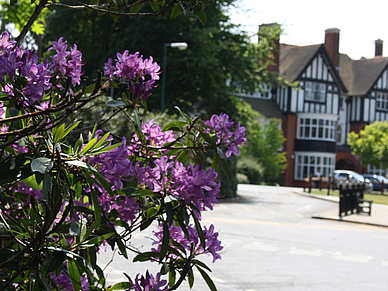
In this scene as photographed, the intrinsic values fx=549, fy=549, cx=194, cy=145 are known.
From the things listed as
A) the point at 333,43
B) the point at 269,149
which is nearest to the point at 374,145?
the point at 269,149

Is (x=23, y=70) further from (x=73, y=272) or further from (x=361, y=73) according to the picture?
(x=361, y=73)

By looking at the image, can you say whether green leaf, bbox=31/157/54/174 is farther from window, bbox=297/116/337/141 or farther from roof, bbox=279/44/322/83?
window, bbox=297/116/337/141

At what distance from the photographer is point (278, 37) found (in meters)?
29.1

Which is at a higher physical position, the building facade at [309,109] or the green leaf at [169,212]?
the building facade at [309,109]

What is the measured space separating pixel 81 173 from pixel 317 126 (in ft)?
171

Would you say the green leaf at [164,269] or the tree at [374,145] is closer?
the green leaf at [164,269]

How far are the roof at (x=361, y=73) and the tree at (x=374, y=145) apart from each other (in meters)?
7.62

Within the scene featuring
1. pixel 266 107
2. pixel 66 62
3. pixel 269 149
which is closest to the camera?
pixel 66 62

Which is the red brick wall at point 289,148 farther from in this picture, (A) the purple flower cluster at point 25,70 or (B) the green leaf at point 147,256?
(A) the purple flower cluster at point 25,70

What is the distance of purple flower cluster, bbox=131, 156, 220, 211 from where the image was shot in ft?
6.73

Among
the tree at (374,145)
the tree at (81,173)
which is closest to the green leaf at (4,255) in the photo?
the tree at (81,173)

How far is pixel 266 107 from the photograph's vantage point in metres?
53.1

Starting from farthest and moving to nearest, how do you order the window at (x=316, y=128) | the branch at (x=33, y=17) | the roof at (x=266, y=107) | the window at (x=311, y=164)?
1. the window at (x=311, y=164)
2. the window at (x=316, y=128)
3. the roof at (x=266, y=107)
4. the branch at (x=33, y=17)

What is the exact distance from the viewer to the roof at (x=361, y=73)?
57.6 meters
